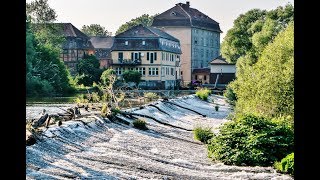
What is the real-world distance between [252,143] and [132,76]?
61.6m

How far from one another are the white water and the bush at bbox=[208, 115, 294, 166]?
588 mm

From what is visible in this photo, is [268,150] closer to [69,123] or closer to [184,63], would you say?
[69,123]

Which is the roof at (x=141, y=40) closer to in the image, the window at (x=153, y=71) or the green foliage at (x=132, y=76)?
the window at (x=153, y=71)

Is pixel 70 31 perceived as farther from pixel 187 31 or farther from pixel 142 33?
pixel 187 31

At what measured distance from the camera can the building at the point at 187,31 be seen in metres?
105

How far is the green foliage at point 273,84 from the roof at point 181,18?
7305 cm

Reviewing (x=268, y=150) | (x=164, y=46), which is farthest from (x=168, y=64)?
(x=268, y=150)

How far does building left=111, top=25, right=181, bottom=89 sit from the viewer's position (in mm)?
87188

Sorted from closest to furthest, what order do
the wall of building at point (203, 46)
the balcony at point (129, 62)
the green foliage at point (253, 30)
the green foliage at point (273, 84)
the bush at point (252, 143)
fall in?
the bush at point (252, 143) → the green foliage at point (273, 84) → the green foliage at point (253, 30) → the balcony at point (129, 62) → the wall of building at point (203, 46)

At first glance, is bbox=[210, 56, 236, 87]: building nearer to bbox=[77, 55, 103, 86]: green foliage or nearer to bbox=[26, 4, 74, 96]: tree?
bbox=[77, 55, 103, 86]: green foliage

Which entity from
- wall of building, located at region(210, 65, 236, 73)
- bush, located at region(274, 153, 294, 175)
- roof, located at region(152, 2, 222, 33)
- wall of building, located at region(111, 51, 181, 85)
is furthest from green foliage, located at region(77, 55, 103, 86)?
bush, located at region(274, 153, 294, 175)

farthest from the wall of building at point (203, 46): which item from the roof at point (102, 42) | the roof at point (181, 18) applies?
the roof at point (102, 42)

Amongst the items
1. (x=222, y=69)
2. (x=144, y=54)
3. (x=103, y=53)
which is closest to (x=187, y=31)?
(x=222, y=69)

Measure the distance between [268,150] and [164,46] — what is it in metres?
69.5
